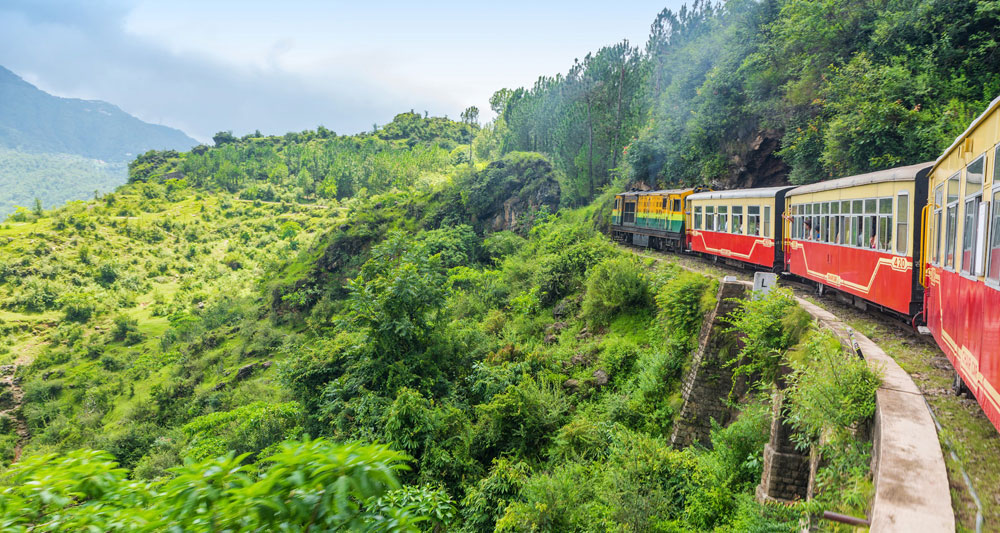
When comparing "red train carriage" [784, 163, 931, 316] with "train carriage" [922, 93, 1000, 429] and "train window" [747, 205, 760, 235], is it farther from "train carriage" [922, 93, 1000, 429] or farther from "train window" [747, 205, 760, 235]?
"train window" [747, 205, 760, 235]

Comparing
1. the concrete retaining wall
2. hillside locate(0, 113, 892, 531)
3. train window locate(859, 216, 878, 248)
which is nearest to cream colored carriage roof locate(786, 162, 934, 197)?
train window locate(859, 216, 878, 248)

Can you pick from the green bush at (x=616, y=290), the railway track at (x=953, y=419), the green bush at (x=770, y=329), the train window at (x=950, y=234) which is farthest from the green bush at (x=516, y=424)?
the train window at (x=950, y=234)

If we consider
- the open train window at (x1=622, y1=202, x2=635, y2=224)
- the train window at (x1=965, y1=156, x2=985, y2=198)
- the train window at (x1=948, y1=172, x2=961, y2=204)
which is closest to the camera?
the train window at (x1=965, y1=156, x2=985, y2=198)

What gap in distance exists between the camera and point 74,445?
104ft

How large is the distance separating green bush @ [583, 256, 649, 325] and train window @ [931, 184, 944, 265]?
840 cm

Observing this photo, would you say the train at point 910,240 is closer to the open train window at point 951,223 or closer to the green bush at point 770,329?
the open train window at point 951,223

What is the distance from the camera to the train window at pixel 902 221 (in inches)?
322

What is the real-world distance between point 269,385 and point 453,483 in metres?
21.8

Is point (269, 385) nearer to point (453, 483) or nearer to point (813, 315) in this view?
point (453, 483)

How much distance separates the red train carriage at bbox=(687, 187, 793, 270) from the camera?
47.5 feet

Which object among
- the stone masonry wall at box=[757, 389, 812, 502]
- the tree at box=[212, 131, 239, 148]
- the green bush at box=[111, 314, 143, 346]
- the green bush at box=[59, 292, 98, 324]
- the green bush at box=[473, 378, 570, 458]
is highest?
the tree at box=[212, 131, 239, 148]

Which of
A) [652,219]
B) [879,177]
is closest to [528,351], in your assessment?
[879,177]

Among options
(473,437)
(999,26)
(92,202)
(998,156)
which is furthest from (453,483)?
(92,202)

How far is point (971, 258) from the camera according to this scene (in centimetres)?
486
